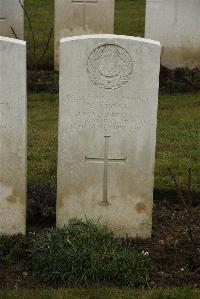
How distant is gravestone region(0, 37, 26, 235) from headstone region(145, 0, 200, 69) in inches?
252

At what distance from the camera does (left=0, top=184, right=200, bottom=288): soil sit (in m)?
5.46

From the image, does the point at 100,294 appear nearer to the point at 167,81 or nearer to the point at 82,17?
the point at 167,81

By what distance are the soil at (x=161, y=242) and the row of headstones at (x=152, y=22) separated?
5.37 meters

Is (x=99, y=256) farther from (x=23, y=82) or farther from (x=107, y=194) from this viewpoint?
(x=23, y=82)

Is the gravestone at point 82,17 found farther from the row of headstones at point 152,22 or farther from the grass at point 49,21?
the grass at point 49,21

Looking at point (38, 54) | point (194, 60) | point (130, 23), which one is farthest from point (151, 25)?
point (130, 23)

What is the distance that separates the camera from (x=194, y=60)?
39.2 feet

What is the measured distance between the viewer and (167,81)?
1120 cm

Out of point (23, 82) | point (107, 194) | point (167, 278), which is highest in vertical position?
point (23, 82)

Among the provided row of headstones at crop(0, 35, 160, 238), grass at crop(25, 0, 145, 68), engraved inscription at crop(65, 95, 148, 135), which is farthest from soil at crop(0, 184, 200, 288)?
grass at crop(25, 0, 145, 68)

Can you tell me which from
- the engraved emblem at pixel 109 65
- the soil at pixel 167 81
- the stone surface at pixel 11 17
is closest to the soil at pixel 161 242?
the engraved emblem at pixel 109 65

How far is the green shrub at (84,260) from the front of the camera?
532 cm

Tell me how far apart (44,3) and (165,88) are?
7224mm

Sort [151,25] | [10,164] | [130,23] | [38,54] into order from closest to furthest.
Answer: [10,164] < [151,25] < [38,54] < [130,23]
